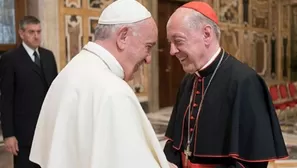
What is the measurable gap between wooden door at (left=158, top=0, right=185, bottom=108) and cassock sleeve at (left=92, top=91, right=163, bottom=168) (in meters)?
8.78

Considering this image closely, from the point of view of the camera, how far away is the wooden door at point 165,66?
10.3 meters

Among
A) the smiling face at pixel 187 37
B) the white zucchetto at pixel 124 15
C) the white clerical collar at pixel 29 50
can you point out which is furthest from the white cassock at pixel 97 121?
the white clerical collar at pixel 29 50

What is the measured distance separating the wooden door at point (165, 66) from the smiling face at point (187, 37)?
807 cm

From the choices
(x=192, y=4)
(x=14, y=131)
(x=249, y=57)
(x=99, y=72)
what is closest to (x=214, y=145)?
(x=192, y=4)

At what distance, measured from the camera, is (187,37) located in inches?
82.9

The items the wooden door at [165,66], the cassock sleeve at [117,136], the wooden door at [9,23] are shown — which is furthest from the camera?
the wooden door at [165,66]

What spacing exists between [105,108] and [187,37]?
2.59 ft

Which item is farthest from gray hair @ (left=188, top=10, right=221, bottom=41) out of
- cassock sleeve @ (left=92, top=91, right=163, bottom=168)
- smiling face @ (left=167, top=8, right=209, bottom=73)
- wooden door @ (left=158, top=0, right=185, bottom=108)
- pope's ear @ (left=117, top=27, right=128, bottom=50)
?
wooden door @ (left=158, top=0, right=185, bottom=108)

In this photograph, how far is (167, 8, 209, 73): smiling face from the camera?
2105 mm

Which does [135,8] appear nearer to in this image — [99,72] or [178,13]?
[99,72]

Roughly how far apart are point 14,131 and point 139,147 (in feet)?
8.06

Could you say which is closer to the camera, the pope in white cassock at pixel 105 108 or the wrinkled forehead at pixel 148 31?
the pope in white cassock at pixel 105 108

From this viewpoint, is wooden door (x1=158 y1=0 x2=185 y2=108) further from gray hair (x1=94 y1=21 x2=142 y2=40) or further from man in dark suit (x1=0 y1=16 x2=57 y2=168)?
gray hair (x1=94 y1=21 x2=142 y2=40)

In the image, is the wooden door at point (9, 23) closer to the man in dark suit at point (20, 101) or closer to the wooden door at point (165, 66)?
the man in dark suit at point (20, 101)
